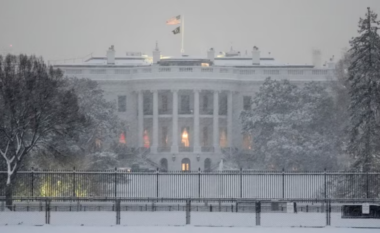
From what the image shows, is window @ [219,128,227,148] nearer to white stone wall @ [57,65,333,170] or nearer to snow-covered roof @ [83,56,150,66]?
white stone wall @ [57,65,333,170]

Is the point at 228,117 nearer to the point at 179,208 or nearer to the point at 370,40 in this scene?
the point at 370,40

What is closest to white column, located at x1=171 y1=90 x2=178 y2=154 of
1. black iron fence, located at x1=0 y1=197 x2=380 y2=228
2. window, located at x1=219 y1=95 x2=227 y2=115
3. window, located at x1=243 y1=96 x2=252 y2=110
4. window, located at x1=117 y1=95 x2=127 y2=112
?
window, located at x1=219 y1=95 x2=227 y2=115

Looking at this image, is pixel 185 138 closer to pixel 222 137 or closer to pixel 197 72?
pixel 222 137

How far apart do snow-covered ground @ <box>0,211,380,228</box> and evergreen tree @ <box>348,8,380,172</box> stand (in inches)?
439

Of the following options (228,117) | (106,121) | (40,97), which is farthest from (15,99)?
(228,117)

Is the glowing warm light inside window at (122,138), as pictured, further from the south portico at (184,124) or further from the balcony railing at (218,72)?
the balcony railing at (218,72)

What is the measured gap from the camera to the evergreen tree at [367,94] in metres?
56.6

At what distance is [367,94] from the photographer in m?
57.6

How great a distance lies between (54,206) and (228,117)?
61.3 meters

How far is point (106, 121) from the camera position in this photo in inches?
3184

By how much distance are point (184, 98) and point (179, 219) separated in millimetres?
67730

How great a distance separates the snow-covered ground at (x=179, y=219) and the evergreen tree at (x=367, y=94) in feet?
36.6

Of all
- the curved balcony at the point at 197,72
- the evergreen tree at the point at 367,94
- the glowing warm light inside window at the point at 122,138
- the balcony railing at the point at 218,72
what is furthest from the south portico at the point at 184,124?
the evergreen tree at the point at 367,94

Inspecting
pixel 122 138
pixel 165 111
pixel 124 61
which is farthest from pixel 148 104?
pixel 124 61
